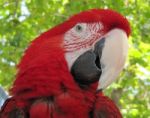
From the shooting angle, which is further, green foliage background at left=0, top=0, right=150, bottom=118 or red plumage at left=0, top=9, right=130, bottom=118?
green foliage background at left=0, top=0, right=150, bottom=118

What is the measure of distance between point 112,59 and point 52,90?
0.79ft

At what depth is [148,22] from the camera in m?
3.99

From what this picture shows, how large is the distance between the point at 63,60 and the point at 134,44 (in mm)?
2135

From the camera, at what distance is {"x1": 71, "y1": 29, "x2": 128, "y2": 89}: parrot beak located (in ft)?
5.37

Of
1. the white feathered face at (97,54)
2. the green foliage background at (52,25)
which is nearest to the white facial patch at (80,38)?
the white feathered face at (97,54)

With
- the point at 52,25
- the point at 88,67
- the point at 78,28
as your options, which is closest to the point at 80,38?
the point at 78,28

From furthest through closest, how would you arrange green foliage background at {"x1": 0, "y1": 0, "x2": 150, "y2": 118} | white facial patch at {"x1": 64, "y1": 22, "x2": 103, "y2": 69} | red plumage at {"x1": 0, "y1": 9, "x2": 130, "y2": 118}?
green foliage background at {"x1": 0, "y1": 0, "x2": 150, "y2": 118} < white facial patch at {"x1": 64, "y1": 22, "x2": 103, "y2": 69} < red plumage at {"x1": 0, "y1": 9, "x2": 130, "y2": 118}

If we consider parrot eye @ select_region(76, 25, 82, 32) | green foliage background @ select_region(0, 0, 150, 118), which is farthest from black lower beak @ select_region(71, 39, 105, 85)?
green foliage background @ select_region(0, 0, 150, 118)

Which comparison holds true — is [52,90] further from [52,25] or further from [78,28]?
[52,25]

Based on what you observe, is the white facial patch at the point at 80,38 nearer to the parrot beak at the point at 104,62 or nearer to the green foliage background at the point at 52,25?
the parrot beak at the point at 104,62

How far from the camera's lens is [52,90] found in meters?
1.62

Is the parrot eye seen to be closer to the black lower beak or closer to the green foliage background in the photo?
the black lower beak

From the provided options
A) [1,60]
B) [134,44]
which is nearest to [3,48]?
[1,60]

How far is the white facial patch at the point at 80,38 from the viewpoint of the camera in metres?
1.73
